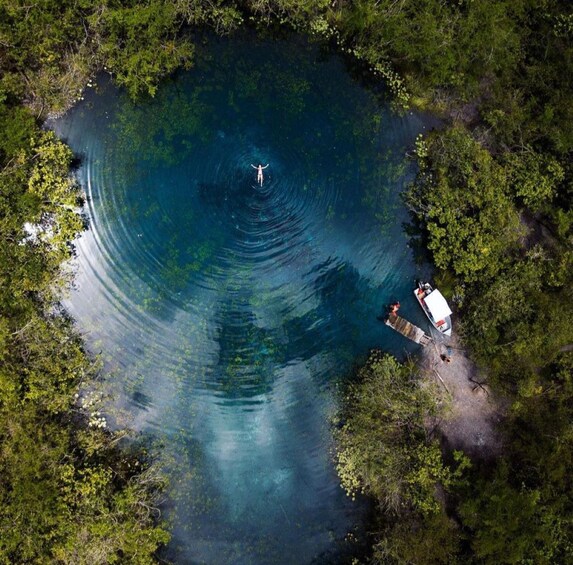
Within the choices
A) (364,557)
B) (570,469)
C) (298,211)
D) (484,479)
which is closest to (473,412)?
(484,479)

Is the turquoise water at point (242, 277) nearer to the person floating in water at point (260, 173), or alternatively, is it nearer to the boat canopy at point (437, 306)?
the person floating in water at point (260, 173)

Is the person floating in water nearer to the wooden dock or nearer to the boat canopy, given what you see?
the wooden dock

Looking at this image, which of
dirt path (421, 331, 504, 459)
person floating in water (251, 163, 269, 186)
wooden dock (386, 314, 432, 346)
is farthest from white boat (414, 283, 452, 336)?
person floating in water (251, 163, 269, 186)

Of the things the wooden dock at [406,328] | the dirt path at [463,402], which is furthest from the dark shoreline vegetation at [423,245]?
the wooden dock at [406,328]

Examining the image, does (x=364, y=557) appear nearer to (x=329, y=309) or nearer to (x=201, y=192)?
(x=329, y=309)

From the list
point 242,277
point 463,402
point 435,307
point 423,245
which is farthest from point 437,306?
point 242,277

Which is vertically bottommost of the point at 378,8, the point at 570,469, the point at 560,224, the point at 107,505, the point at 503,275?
the point at 107,505
